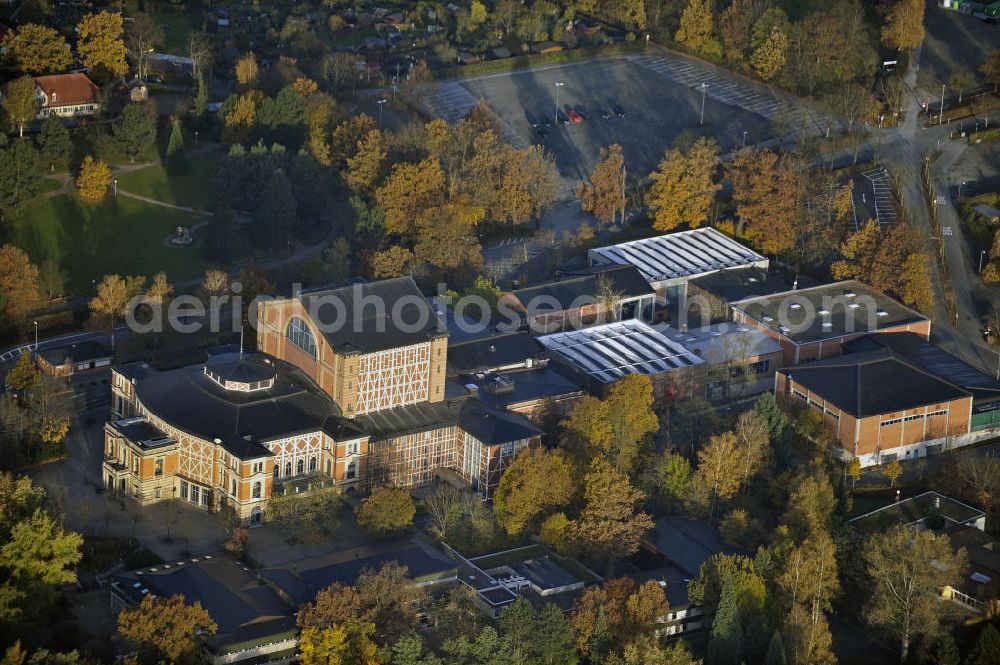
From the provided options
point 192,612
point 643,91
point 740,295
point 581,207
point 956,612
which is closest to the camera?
point 192,612

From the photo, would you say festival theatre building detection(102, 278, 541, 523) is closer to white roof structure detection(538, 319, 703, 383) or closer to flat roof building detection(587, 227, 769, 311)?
white roof structure detection(538, 319, 703, 383)

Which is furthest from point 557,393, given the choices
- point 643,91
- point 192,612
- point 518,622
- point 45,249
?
point 643,91

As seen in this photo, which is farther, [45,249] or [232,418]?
[45,249]

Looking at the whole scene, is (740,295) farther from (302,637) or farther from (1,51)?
(1,51)

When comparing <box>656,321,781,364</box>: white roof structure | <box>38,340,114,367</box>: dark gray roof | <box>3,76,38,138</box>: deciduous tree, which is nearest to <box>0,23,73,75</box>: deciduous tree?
<box>3,76,38,138</box>: deciduous tree

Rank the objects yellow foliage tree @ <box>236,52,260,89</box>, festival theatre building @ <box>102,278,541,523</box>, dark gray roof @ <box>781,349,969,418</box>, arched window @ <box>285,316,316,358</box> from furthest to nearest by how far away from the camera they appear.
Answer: yellow foliage tree @ <box>236,52,260,89</box> < dark gray roof @ <box>781,349,969,418</box> < arched window @ <box>285,316,316,358</box> < festival theatre building @ <box>102,278,541,523</box>

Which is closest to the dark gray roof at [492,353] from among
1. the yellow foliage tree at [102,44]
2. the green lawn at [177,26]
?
the yellow foliage tree at [102,44]
